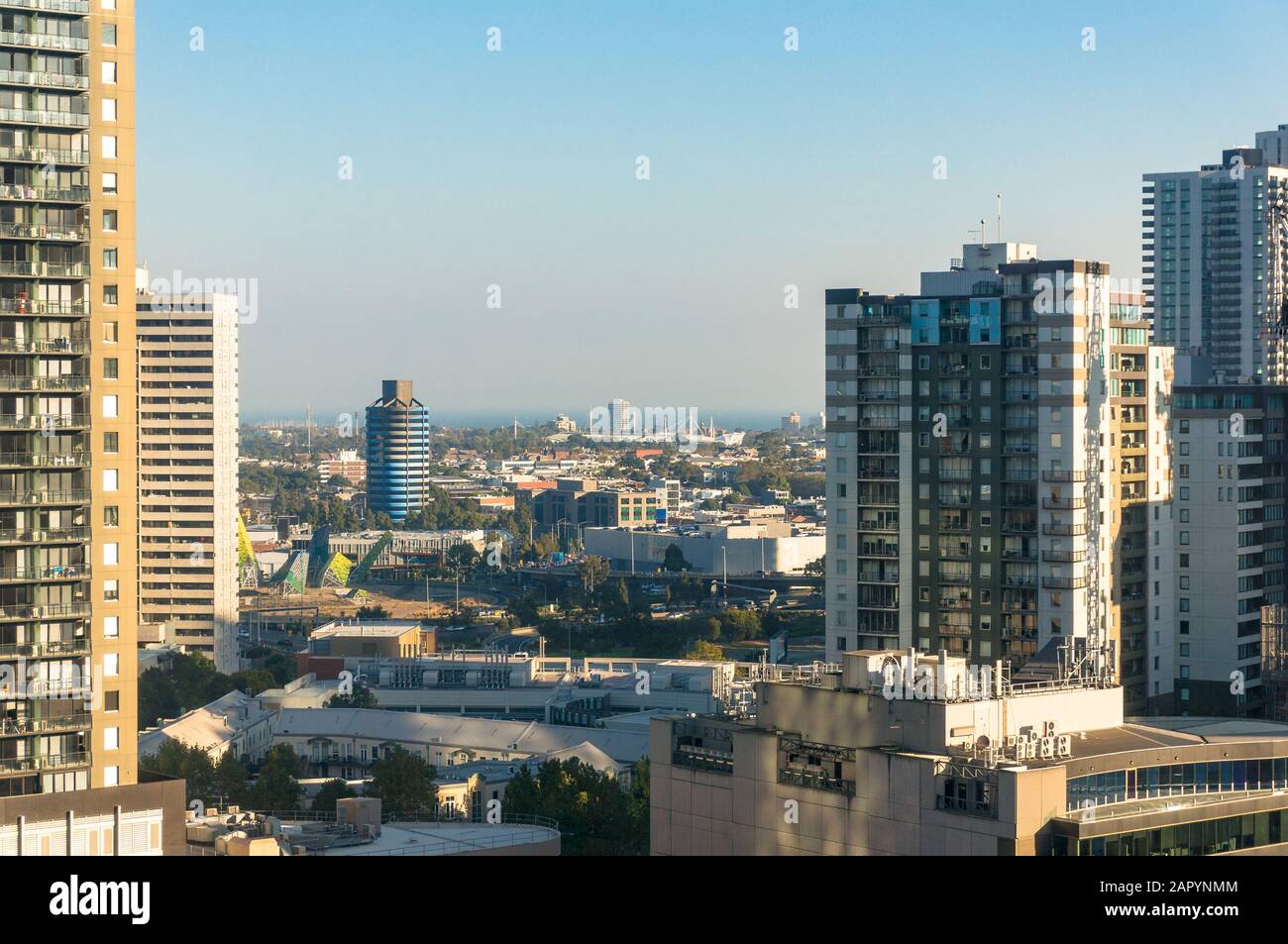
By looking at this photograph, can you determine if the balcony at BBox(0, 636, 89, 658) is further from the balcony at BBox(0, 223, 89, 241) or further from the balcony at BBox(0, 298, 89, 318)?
the balcony at BBox(0, 223, 89, 241)

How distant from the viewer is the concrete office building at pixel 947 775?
31141 mm

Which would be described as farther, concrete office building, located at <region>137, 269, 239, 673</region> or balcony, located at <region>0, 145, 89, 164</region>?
concrete office building, located at <region>137, 269, 239, 673</region>

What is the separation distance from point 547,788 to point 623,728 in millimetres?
19362

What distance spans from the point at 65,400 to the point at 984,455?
29.9m

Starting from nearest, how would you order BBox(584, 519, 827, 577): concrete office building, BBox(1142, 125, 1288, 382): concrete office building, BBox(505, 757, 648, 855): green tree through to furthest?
BBox(505, 757, 648, 855): green tree < BBox(1142, 125, 1288, 382): concrete office building < BBox(584, 519, 827, 577): concrete office building

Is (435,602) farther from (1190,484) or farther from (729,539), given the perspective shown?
(1190,484)

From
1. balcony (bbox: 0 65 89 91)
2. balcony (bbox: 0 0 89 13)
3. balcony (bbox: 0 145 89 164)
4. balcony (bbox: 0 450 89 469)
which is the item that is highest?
balcony (bbox: 0 0 89 13)

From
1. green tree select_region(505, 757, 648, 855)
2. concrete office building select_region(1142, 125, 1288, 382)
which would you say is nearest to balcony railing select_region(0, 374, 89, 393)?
green tree select_region(505, 757, 648, 855)

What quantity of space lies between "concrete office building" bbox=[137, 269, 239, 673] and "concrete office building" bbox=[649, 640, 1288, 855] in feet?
277

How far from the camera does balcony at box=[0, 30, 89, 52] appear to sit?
40094 mm

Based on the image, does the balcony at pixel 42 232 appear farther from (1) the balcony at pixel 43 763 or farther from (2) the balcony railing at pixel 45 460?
(1) the balcony at pixel 43 763

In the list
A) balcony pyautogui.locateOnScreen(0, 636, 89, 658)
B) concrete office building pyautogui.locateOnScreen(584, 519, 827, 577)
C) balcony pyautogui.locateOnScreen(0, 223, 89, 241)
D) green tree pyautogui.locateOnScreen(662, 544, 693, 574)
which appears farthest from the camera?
green tree pyautogui.locateOnScreen(662, 544, 693, 574)
